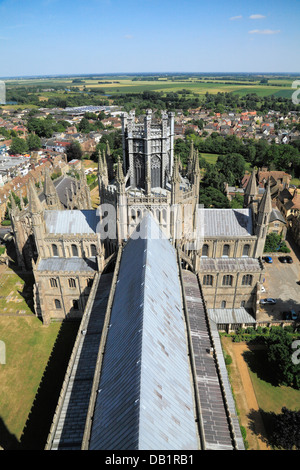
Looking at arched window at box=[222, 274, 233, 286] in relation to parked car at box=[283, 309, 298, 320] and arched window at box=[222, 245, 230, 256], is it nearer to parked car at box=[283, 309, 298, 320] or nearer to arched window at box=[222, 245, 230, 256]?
arched window at box=[222, 245, 230, 256]

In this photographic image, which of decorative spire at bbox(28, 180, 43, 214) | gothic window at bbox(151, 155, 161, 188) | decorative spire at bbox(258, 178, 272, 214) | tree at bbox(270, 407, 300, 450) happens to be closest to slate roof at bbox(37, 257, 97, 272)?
decorative spire at bbox(28, 180, 43, 214)

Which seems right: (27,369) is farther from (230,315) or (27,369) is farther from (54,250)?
(230,315)

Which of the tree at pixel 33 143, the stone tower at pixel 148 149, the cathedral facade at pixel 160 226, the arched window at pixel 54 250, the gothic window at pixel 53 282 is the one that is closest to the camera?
the stone tower at pixel 148 149

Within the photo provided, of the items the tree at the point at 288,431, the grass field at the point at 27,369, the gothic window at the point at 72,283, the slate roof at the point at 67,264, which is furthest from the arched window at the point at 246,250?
the grass field at the point at 27,369

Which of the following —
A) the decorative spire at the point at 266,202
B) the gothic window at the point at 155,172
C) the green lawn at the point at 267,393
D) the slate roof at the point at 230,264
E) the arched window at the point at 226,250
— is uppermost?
the gothic window at the point at 155,172

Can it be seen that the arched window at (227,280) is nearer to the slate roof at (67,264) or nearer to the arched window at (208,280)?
the arched window at (208,280)
